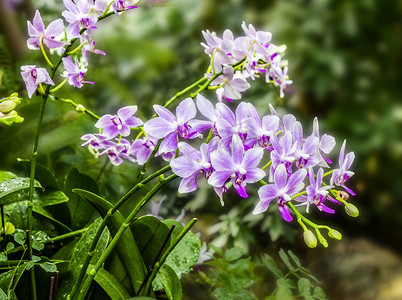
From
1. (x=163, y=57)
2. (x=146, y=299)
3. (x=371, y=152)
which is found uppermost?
(x=163, y=57)

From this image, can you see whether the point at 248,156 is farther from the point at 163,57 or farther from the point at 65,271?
the point at 163,57

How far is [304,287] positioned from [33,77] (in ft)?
0.94

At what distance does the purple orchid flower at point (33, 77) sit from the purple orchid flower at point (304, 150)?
7.6 inches

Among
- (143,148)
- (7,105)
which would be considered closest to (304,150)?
(143,148)

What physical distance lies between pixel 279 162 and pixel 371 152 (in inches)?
72.8

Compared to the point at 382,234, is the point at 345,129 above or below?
above

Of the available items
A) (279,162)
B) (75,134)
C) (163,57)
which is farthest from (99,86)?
(279,162)

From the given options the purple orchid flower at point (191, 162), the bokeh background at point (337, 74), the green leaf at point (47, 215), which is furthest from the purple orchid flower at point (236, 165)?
the bokeh background at point (337, 74)

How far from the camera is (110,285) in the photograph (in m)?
0.39

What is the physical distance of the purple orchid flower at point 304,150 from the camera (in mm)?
359

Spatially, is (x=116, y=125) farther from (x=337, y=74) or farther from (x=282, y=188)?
(x=337, y=74)

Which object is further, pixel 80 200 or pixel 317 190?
pixel 80 200

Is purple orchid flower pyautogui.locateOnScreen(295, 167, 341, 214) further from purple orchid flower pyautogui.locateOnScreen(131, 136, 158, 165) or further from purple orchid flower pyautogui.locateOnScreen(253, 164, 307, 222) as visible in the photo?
purple orchid flower pyautogui.locateOnScreen(131, 136, 158, 165)

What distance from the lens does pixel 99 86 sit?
1468mm
